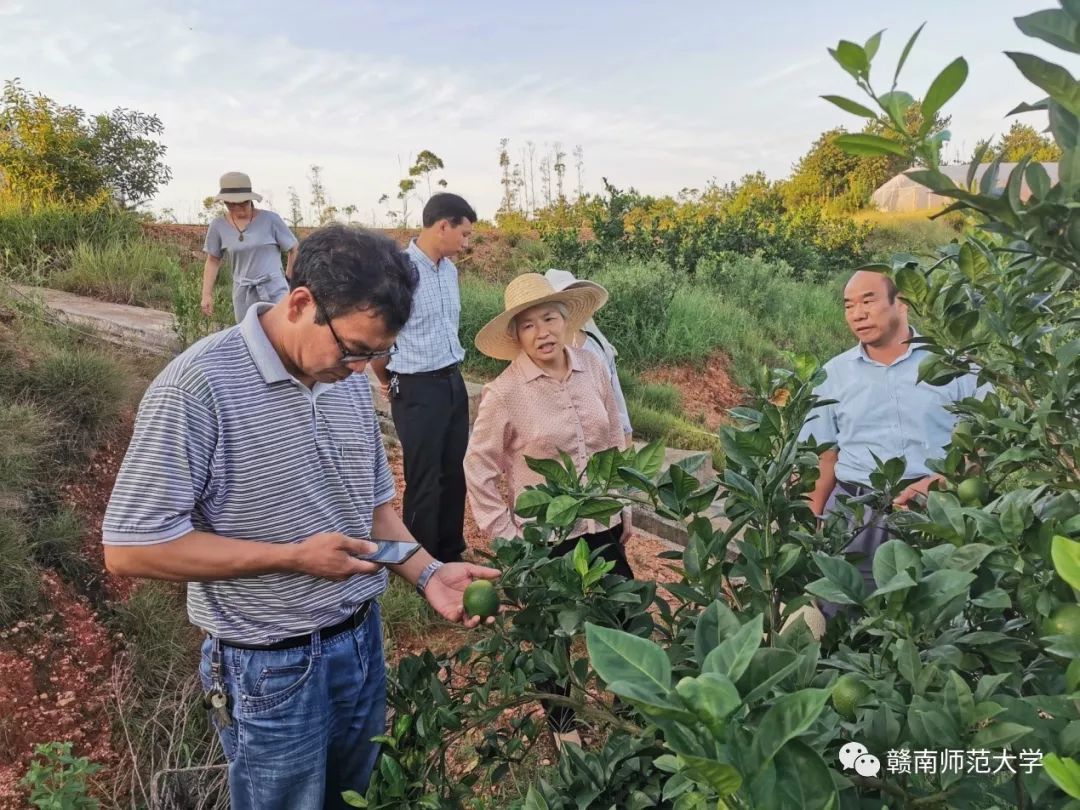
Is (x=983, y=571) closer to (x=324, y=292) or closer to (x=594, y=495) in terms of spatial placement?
(x=594, y=495)

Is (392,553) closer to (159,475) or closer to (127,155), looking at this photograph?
(159,475)

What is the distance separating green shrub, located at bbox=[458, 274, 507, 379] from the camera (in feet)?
22.1

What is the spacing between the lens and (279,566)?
1.52 meters

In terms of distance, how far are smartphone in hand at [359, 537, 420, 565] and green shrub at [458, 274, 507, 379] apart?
15.8 feet

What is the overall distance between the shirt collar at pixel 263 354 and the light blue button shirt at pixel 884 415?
1.78 metres

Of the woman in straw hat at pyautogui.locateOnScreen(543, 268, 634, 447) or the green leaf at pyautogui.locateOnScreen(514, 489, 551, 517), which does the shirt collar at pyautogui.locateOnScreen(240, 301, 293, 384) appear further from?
the woman in straw hat at pyautogui.locateOnScreen(543, 268, 634, 447)

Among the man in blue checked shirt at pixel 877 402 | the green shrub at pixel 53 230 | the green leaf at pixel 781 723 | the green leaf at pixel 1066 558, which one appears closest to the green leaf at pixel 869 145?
the green leaf at pixel 1066 558

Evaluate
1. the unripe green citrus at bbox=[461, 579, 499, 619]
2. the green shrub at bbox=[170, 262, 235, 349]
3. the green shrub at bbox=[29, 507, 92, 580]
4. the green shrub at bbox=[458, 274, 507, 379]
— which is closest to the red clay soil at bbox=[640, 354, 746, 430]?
the green shrub at bbox=[458, 274, 507, 379]

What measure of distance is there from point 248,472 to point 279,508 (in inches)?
3.9

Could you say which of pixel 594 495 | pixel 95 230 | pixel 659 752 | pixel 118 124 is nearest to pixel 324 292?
pixel 594 495

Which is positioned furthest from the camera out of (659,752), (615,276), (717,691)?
(615,276)

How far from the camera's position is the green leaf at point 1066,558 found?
1.85 feet

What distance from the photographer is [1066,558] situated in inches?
22.4

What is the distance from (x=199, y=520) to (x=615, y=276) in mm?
7352
